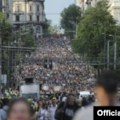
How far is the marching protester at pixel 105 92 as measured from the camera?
605cm

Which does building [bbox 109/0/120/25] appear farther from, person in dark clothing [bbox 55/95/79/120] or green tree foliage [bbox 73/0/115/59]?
person in dark clothing [bbox 55/95/79/120]

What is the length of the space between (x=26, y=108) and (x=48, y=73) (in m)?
93.9

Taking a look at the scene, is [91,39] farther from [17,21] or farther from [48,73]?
[17,21]

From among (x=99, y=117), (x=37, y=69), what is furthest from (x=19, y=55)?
(x=99, y=117)

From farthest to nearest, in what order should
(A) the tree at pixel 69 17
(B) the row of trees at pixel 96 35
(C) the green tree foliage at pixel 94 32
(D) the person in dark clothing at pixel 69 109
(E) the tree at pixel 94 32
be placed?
(A) the tree at pixel 69 17 < (C) the green tree foliage at pixel 94 32 < (E) the tree at pixel 94 32 < (B) the row of trees at pixel 96 35 < (D) the person in dark clothing at pixel 69 109

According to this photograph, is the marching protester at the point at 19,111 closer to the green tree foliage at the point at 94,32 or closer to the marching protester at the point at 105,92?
the marching protester at the point at 105,92

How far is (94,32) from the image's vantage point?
333 feet

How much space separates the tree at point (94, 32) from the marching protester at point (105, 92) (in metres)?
87.6

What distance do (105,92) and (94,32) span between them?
95636mm

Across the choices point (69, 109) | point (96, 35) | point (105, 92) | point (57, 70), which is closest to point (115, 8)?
point (57, 70)

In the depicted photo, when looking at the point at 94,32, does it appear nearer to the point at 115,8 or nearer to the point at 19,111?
the point at 115,8

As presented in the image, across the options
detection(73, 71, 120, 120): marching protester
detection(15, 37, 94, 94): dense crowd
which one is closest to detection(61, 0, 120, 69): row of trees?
detection(15, 37, 94, 94): dense crowd

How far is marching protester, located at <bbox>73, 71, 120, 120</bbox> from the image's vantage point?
605cm

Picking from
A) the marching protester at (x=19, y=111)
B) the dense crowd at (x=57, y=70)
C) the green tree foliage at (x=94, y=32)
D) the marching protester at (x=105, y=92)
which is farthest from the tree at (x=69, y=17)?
the marching protester at (x=19, y=111)
